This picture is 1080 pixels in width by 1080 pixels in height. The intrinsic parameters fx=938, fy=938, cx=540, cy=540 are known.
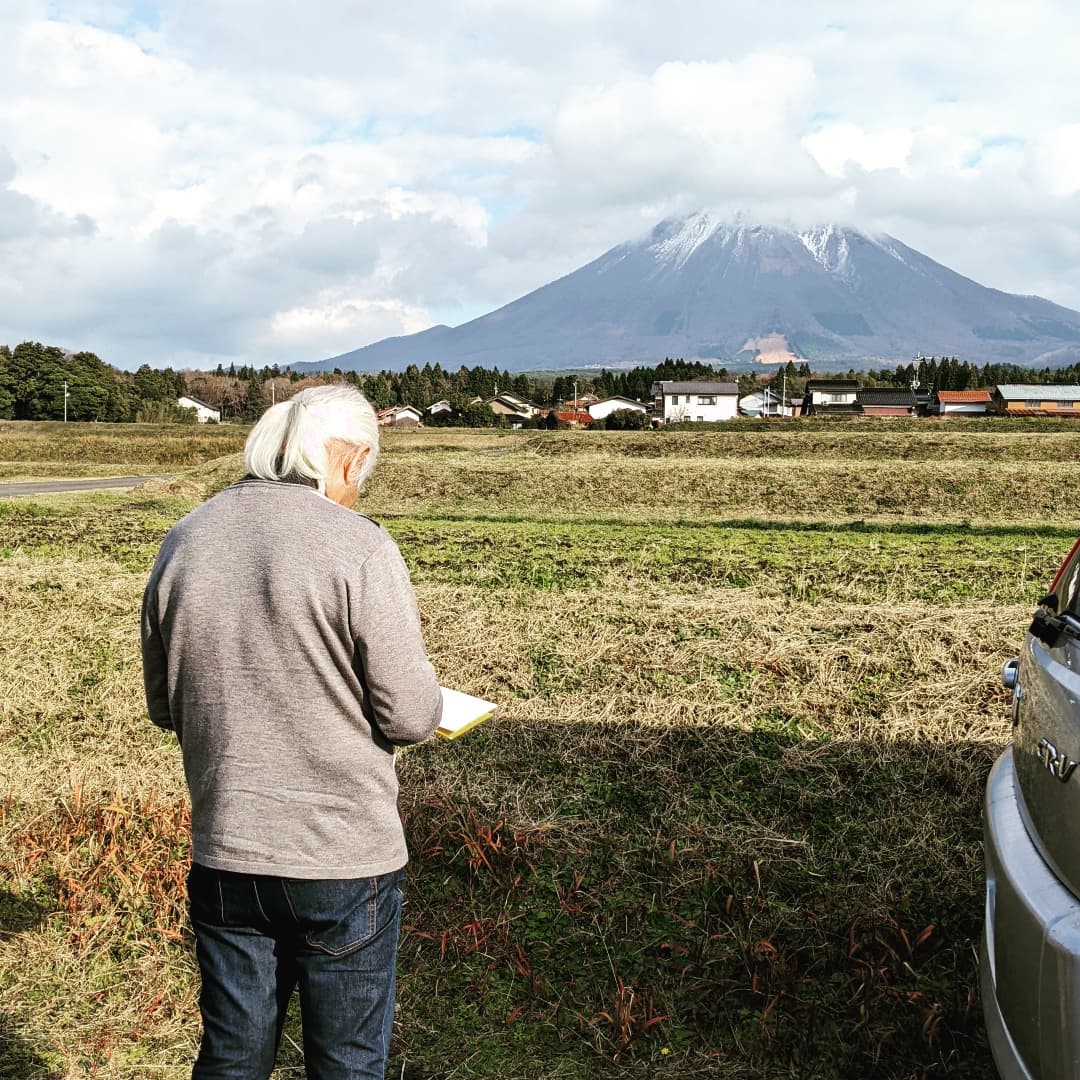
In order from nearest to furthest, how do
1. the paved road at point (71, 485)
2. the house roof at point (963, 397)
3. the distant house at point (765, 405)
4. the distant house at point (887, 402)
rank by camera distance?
the paved road at point (71, 485), the distant house at point (887, 402), the house roof at point (963, 397), the distant house at point (765, 405)

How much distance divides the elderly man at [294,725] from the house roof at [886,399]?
81.1 m

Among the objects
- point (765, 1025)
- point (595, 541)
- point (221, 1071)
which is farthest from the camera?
point (595, 541)

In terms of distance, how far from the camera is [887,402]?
79.1m

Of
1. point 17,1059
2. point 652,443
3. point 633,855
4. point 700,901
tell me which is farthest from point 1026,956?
point 652,443

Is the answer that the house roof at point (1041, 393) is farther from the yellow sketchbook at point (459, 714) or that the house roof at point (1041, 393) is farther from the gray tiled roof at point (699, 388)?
the yellow sketchbook at point (459, 714)

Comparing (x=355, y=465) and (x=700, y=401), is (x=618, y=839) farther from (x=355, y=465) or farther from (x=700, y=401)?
(x=700, y=401)

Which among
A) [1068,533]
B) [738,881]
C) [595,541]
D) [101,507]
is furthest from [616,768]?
[101,507]

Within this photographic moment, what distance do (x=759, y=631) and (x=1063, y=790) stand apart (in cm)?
388

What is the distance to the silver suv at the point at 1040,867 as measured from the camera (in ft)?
5.78

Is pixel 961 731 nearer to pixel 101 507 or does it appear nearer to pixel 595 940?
pixel 595 940

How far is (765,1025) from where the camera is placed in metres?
3.15

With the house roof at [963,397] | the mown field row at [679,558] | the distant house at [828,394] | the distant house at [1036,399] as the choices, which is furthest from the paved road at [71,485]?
the house roof at [963,397]

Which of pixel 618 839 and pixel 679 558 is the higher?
pixel 679 558

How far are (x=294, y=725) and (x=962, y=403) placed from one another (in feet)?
284
